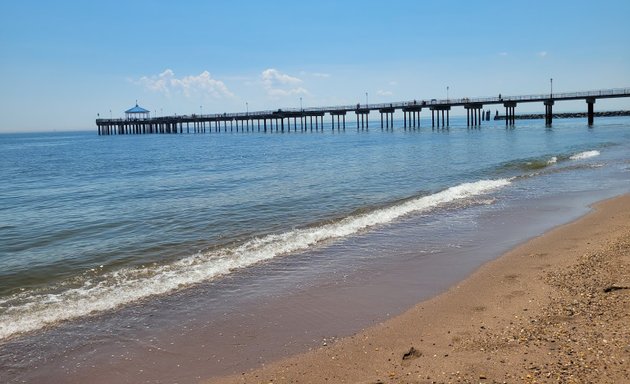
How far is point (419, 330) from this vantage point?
673cm

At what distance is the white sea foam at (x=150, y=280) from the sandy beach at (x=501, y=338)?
12.9ft

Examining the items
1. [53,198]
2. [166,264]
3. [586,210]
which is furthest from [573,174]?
[53,198]

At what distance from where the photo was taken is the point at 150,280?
10.1m

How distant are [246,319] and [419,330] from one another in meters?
2.58

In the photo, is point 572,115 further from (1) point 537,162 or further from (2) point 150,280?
(2) point 150,280

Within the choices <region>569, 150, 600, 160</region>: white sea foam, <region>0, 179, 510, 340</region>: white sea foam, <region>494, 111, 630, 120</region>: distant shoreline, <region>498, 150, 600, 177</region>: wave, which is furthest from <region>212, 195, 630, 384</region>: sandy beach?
<region>494, 111, 630, 120</region>: distant shoreline

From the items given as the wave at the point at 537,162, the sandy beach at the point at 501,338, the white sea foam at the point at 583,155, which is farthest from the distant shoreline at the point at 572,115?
the sandy beach at the point at 501,338

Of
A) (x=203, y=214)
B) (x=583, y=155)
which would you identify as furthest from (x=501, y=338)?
(x=583, y=155)

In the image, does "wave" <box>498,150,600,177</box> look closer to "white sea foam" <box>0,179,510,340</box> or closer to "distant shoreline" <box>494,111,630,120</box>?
"white sea foam" <box>0,179,510,340</box>

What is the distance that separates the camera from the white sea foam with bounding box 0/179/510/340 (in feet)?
27.3

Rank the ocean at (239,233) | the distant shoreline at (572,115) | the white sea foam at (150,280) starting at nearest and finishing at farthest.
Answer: the white sea foam at (150,280) → the ocean at (239,233) → the distant shoreline at (572,115)

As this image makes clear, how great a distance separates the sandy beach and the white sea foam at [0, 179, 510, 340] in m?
3.93

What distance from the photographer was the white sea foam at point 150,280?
834cm

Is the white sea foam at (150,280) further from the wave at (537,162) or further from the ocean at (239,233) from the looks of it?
the wave at (537,162)
